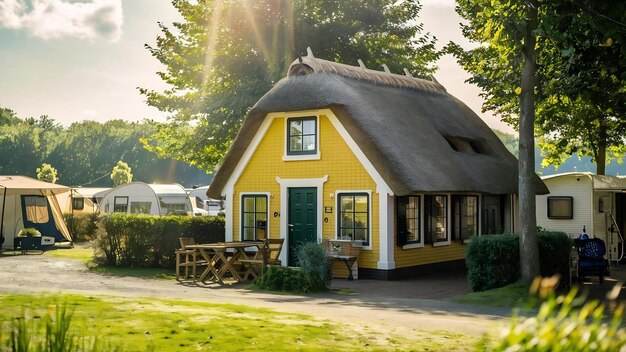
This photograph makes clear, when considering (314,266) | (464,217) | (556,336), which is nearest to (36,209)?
(464,217)

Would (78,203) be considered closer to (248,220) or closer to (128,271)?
(248,220)

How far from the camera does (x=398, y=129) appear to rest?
22.6m

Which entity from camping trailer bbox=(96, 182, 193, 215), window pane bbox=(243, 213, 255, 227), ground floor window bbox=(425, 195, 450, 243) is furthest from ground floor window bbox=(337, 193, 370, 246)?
camping trailer bbox=(96, 182, 193, 215)

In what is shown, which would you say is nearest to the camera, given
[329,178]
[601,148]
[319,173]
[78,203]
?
[329,178]

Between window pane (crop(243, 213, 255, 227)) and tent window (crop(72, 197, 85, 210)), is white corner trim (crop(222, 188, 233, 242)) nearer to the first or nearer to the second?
window pane (crop(243, 213, 255, 227))

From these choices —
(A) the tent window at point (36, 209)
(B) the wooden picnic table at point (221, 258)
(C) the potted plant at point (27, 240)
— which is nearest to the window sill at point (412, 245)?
(B) the wooden picnic table at point (221, 258)

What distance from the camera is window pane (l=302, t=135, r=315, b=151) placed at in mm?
22891

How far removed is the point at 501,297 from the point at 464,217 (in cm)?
938

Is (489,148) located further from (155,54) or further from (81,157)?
(81,157)

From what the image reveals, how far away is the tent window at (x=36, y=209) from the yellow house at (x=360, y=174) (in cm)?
980

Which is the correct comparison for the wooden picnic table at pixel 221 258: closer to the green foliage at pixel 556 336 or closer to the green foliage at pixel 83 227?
the green foliage at pixel 556 336

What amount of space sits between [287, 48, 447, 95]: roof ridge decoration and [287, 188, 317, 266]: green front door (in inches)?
144

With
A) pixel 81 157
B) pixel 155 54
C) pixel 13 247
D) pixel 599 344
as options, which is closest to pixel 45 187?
pixel 13 247

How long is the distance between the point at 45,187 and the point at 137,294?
54.0ft
